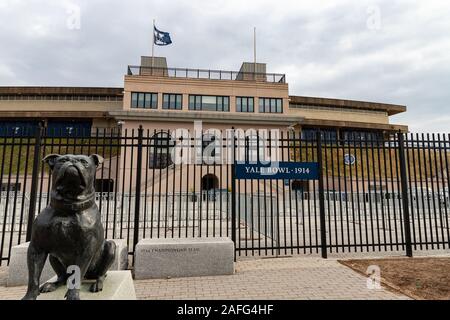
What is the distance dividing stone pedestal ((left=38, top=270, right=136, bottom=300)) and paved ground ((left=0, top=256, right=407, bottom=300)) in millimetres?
1624

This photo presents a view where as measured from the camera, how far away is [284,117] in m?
37.4

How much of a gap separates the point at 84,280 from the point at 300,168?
19.4 ft

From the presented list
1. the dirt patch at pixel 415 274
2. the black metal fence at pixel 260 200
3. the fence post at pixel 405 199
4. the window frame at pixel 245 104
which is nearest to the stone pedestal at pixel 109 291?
the black metal fence at pixel 260 200

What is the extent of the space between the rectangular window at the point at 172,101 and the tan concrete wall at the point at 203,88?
49 centimetres

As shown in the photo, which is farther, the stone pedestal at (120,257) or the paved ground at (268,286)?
the stone pedestal at (120,257)

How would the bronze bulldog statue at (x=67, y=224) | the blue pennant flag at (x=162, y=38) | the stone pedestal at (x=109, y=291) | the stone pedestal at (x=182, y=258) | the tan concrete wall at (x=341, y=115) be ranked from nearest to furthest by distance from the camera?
the bronze bulldog statue at (x=67, y=224) → the stone pedestal at (x=109, y=291) → the stone pedestal at (x=182, y=258) → the blue pennant flag at (x=162, y=38) → the tan concrete wall at (x=341, y=115)

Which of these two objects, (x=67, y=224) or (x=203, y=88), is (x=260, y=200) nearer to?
(x=67, y=224)

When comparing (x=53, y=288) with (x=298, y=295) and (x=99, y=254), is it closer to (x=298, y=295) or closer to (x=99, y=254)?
(x=99, y=254)

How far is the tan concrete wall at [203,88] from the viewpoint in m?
36.5

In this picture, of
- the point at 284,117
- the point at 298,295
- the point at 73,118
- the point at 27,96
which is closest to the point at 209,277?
the point at 298,295

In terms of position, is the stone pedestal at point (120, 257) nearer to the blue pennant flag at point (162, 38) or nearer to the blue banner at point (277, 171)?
the blue banner at point (277, 171)

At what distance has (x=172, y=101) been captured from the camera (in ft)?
122
